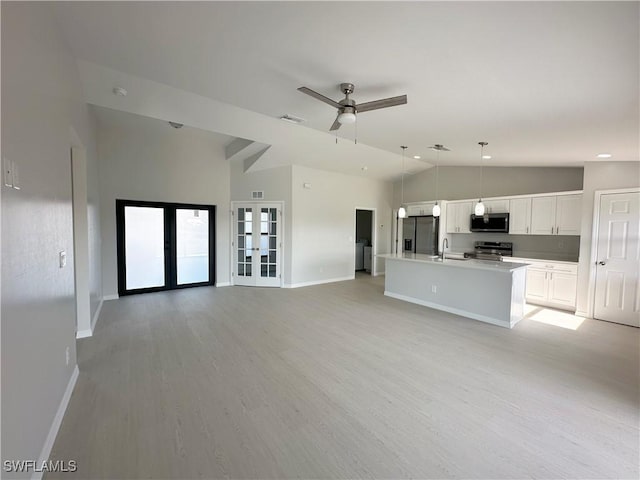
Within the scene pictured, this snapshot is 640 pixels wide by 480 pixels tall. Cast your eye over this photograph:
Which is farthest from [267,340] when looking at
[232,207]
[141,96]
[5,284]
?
[232,207]

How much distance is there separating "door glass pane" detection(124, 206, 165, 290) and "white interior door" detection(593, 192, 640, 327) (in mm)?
7998

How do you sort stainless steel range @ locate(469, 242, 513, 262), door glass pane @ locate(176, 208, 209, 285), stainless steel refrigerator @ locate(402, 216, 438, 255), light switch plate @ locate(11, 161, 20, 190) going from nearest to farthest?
light switch plate @ locate(11, 161, 20, 190) < stainless steel range @ locate(469, 242, 513, 262) < door glass pane @ locate(176, 208, 209, 285) < stainless steel refrigerator @ locate(402, 216, 438, 255)

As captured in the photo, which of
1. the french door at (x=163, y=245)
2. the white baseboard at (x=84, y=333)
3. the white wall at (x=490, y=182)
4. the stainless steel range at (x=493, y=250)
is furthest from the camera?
the stainless steel range at (x=493, y=250)

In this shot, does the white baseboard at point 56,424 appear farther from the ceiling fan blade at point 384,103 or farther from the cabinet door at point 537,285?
the cabinet door at point 537,285

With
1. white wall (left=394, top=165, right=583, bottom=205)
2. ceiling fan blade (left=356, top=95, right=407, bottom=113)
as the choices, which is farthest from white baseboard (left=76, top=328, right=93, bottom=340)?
white wall (left=394, top=165, right=583, bottom=205)

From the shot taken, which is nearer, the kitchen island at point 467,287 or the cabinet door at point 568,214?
the kitchen island at point 467,287

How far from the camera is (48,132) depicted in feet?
6.65

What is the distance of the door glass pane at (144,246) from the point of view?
5.90 metres

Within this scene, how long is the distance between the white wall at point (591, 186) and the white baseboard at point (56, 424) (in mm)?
6729

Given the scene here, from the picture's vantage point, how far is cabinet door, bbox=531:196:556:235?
211 inches

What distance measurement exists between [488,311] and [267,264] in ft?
15.2

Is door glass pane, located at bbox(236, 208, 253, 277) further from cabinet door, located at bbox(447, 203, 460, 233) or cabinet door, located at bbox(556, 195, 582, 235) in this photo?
cabinet door, located at bbox(556, 195, 582, 235)

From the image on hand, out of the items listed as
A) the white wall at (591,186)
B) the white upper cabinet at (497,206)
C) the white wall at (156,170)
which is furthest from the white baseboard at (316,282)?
the white wall at (591,186)

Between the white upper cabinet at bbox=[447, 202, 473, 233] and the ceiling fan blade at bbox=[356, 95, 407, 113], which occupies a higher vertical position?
the ceiling fan blade at bbox=[356, 95, 407, 113]
